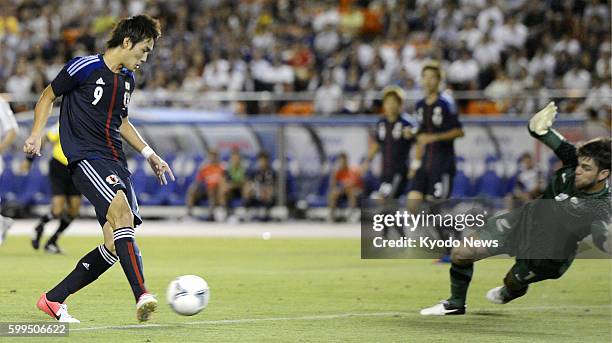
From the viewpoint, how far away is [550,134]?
33.4 ft

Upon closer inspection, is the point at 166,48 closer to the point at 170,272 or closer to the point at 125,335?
the point at 170,272

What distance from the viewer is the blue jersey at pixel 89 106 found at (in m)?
9.40

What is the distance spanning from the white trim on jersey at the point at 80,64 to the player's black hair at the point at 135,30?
0.20 m

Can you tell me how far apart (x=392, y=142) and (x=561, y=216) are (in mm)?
8525

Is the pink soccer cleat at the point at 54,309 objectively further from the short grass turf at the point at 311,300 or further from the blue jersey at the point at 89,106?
the blue jersey at the point at 89,106

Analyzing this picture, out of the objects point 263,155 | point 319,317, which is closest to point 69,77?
point 319,317

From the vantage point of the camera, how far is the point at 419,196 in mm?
16562

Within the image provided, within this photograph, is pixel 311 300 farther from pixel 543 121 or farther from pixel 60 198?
pixel 60 198

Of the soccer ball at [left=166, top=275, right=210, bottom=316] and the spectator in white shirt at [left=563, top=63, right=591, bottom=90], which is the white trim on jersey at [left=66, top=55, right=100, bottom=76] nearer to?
the soccer ball at [left=166, top=275, right=210, bottom=316]

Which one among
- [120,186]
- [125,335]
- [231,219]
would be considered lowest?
[231,219]

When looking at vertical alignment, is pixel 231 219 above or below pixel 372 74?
below

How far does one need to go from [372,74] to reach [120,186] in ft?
61.1

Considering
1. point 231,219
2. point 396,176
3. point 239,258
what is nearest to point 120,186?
point 239,258

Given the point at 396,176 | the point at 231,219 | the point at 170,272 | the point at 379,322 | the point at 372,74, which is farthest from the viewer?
the point at 372,74
